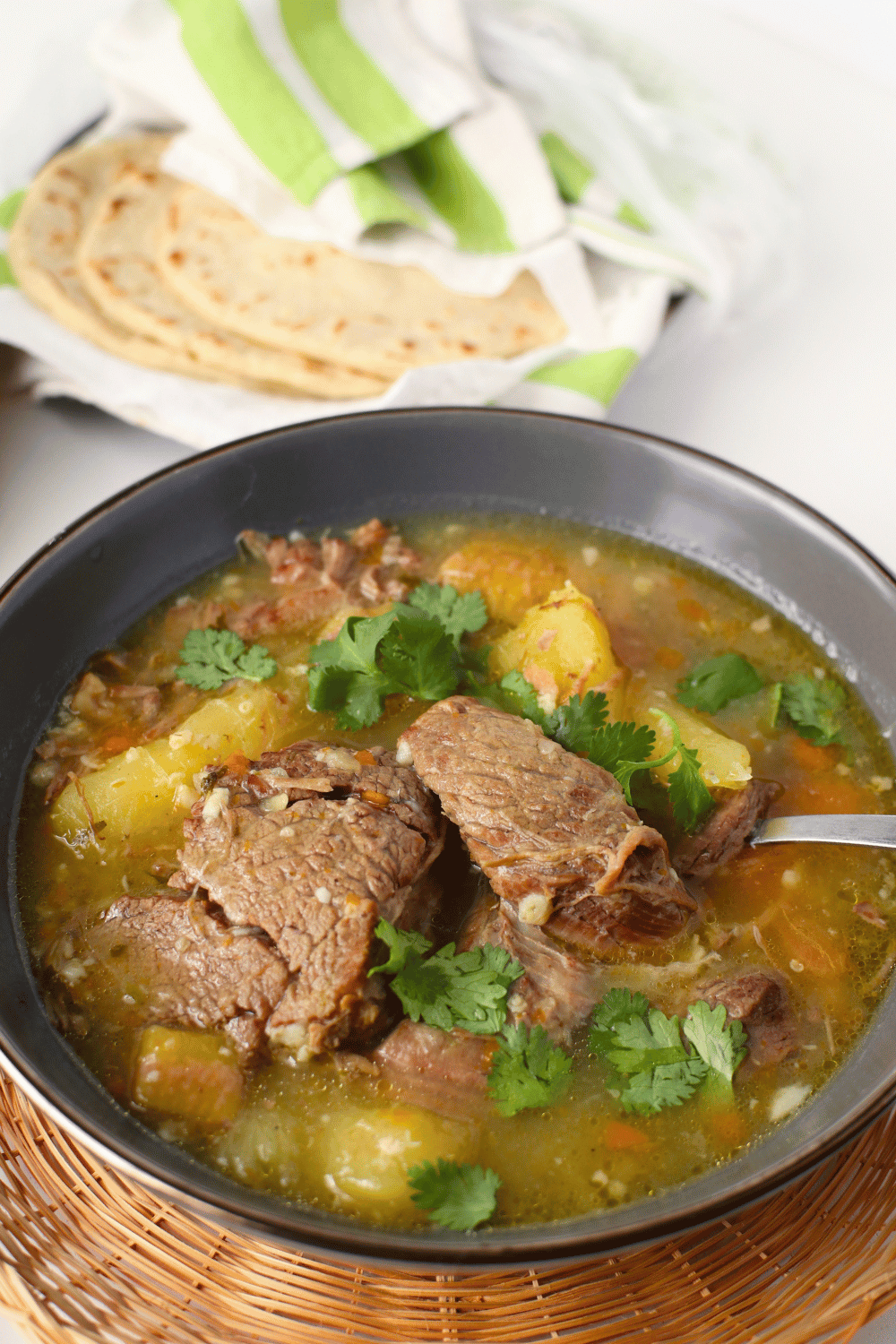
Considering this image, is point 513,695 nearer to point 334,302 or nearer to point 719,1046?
point 719,1046

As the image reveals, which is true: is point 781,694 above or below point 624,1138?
above

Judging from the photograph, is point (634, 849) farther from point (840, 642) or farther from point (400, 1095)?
point (840, 642)

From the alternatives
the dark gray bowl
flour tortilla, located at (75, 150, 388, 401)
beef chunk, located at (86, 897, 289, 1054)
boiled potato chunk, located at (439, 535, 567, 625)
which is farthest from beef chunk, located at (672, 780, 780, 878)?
flour tortilla, located at (75, 150, 388, 401)

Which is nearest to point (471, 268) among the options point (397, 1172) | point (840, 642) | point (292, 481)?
point (292, 481)

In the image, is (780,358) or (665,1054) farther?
(780,358)

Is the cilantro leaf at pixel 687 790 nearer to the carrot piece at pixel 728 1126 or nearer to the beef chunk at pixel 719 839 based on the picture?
the beef chunk at pixel 719 839

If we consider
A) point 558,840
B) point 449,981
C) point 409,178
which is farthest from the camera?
point 409,178

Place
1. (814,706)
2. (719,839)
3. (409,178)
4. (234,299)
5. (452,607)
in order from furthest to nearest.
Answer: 1. (409,178)
2. (234,299)
3. (452,607)
4. (814,706)
5. (719,839)

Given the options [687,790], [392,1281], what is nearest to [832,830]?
[687,790]
